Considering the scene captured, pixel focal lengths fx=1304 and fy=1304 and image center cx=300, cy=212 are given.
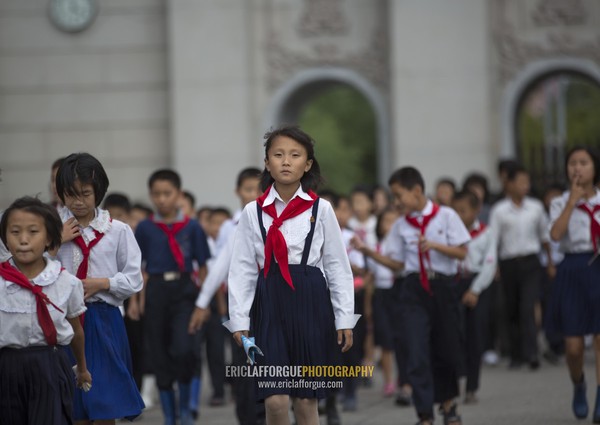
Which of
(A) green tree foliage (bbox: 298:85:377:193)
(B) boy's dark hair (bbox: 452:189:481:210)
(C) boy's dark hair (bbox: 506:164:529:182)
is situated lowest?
(B) boy's dark hair (bbox: 452:189:481:210)

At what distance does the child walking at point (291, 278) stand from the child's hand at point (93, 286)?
0.74m

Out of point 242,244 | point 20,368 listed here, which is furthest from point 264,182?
point 20,368

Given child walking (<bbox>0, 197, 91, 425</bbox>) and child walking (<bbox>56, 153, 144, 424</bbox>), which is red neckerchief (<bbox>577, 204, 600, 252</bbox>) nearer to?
child walking (<bbox>56, 153, 144, 424</bbox>)

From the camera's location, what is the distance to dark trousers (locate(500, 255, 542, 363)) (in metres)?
15.6

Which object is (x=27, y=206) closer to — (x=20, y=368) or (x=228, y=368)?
(x=20, y=368)

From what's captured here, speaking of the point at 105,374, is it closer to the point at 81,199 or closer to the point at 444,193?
the point at 81,199

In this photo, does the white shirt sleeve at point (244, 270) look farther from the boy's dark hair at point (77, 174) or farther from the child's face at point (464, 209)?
the child's face at point (464, 209)

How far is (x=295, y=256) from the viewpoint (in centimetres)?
718

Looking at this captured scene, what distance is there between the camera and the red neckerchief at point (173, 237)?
1057 cm

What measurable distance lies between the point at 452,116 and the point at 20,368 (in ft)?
55.0

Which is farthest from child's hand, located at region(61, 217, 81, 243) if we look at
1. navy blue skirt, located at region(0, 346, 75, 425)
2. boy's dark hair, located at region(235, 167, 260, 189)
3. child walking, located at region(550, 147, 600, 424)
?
child walking, located at region(550, 147, 600, 424)

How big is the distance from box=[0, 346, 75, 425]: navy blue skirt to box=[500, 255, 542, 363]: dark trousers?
984 centimetres

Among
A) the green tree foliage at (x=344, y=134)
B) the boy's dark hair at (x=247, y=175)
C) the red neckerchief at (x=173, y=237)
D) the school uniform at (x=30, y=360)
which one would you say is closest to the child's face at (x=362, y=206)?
the boy's dark hair at (x=247, y=175)

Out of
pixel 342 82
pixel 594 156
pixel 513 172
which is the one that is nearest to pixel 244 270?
pixel 594 156
